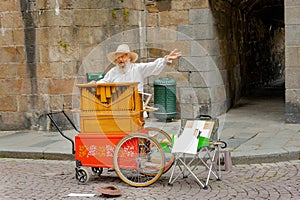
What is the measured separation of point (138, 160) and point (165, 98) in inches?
170

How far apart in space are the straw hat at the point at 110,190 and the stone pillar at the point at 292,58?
4.91m

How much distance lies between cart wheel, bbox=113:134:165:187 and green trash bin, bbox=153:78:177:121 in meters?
4.12

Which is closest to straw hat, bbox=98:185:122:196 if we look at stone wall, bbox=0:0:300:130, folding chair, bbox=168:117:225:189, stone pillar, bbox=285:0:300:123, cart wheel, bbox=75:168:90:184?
cart wheel, bbox=75:168:90:184

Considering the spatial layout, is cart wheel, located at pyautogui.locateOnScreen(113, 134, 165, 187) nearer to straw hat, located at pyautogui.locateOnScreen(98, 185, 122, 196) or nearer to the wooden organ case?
the wooden organ case

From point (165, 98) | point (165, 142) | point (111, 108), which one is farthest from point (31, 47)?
point (165, 142)

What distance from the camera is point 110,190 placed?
5750 millimetres

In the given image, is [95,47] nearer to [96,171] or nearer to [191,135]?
[96,171]

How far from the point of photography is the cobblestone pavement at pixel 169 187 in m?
5.69

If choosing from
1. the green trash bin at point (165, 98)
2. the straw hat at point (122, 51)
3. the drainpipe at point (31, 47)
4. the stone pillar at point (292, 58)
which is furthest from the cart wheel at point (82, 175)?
the stone pillar at point (292, 58)

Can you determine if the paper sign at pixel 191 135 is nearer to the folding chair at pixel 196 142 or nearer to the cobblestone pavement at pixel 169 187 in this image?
the folding chair at pixel 196 142

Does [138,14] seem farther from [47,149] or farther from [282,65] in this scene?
[282,65]

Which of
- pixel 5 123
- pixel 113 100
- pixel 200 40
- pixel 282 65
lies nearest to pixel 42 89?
pixel 5 123

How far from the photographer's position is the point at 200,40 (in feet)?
34.5

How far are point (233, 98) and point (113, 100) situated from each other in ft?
22.2
